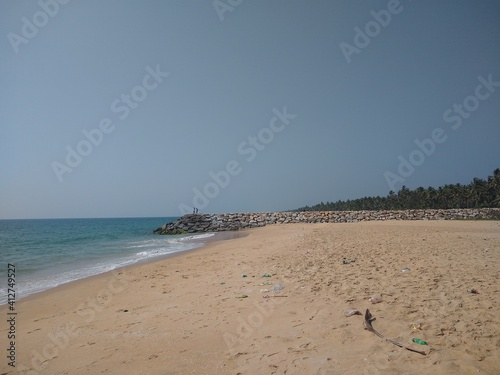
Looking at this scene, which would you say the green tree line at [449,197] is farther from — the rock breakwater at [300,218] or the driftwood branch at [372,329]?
the driftwood branch at [372,329]

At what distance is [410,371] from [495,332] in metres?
1.68

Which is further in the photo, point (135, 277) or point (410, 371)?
point (135, 277)

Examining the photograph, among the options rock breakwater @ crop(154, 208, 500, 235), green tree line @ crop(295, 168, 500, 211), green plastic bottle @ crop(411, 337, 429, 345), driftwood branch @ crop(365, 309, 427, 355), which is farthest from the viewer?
green tree line @ crop(295, 168, 500, 211)

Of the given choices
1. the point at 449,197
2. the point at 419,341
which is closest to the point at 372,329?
the point at 419,341

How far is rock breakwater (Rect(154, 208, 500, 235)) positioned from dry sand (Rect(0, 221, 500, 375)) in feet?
95.7

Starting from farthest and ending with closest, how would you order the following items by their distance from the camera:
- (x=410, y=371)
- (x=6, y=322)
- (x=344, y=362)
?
(x=6, y=322)
(x=344, y=362)
(x=410, y=371)

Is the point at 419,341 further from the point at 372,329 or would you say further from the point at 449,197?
the point at 449,197

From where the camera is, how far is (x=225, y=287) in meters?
7.08

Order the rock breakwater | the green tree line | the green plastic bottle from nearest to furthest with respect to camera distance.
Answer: the green plastic bottle → the rock breakwater → the green tree line

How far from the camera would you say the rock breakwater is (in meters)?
35.8

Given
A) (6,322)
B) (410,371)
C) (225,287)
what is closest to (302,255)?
(225,287)

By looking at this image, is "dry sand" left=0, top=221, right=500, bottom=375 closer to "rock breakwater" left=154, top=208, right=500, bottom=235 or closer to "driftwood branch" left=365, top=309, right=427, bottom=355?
"driftwood branch" left=365, top=309, right=427, bottom=355

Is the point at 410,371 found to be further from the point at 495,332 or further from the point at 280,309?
the point at 280,309

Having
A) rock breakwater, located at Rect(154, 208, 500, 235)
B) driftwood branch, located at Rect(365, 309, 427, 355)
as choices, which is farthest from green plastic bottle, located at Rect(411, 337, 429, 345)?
rock breakwater, located at Rect(154, 208, 500, 235)
